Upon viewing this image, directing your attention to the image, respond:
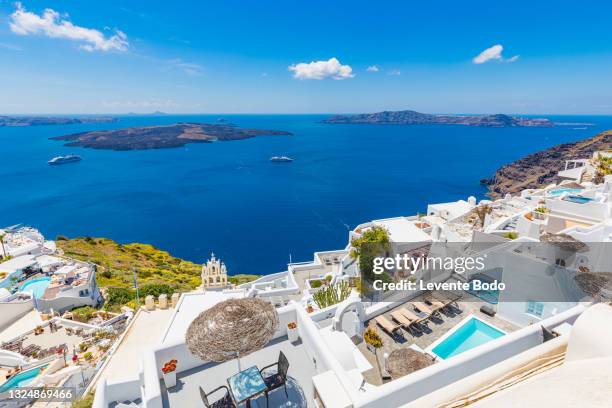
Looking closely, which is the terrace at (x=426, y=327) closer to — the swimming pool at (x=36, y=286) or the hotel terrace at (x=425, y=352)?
the hotel terrace at (x=425, y=352)

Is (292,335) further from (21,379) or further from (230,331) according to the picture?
(21,379)

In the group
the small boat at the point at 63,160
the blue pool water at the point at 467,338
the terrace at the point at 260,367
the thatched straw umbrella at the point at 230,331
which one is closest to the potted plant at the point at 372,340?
the blue pool water at the point at 467,338

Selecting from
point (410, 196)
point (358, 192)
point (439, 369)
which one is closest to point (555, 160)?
point (410, 196)

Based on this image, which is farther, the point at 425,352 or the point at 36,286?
the point at 36,286

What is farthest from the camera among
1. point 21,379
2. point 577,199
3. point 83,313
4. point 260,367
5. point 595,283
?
point 83,313

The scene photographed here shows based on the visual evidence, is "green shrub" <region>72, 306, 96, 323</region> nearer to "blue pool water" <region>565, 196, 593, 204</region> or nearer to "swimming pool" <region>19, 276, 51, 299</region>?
"swimming pool" <region>19, 276, 51, 299</region>

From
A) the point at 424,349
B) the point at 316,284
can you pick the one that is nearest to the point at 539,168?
the point at 316,284
